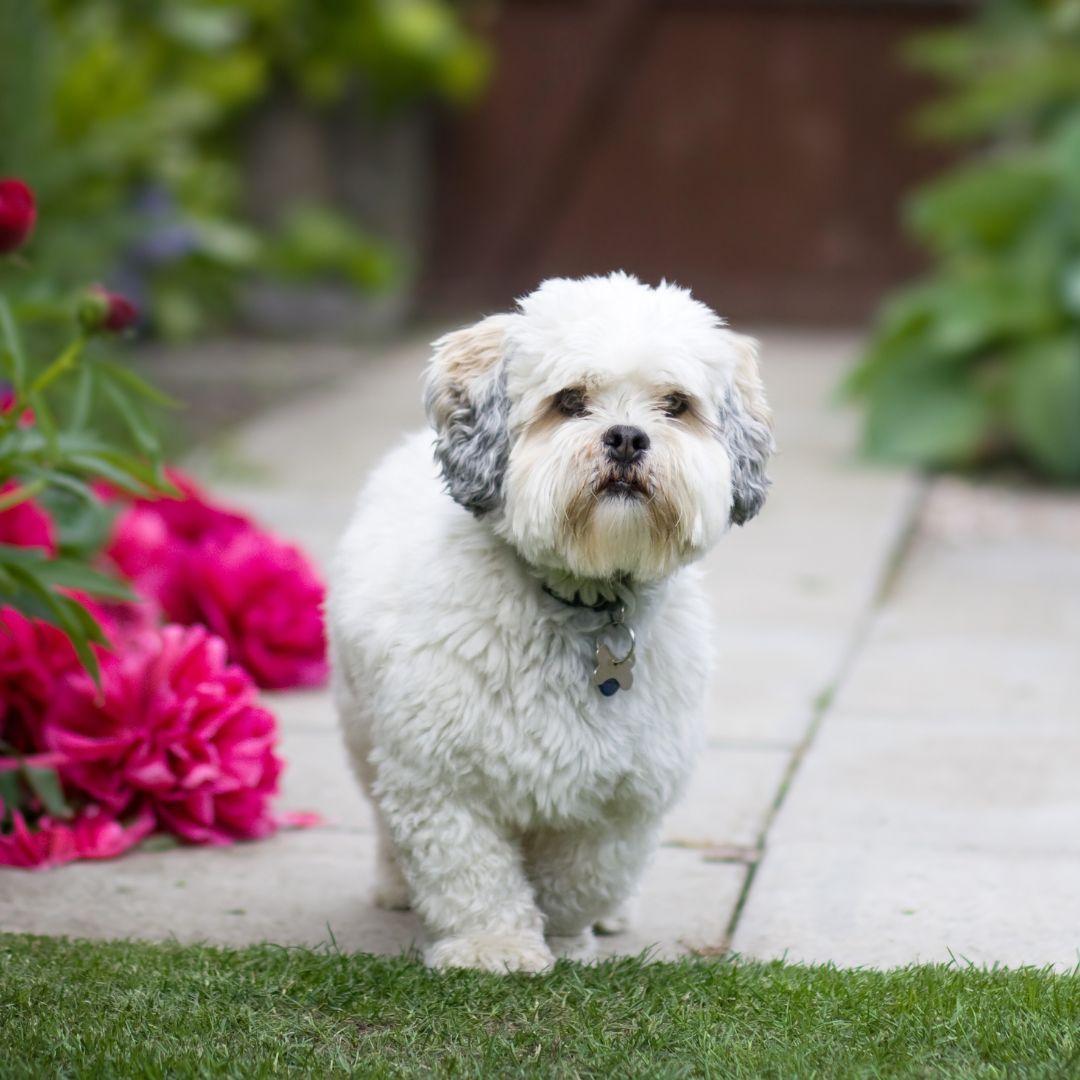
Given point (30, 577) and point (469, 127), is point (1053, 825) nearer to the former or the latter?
point (30, 577)

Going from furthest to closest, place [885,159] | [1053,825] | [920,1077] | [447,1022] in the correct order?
[885,159] < [1053,825] < [447,1022] < [920,1077]

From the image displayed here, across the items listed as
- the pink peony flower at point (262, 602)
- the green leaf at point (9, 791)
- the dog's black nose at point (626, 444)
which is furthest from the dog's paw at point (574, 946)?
the pink peony flower at point (262, 602)

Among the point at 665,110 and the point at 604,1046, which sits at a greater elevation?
the point at 665,110

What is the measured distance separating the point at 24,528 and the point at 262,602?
1020 millimetres

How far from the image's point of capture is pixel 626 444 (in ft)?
9.86

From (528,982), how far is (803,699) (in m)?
2.15

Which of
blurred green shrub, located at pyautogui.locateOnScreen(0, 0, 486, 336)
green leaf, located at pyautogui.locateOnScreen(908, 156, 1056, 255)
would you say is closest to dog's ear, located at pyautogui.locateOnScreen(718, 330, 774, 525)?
blurred green shrub, located at pyautogui.locateOnScreen(0, 0, 486, 336)

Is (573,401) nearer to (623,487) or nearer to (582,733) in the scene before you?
(623,487)

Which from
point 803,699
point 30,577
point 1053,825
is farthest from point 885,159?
point 30,577

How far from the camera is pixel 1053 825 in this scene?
4.13m

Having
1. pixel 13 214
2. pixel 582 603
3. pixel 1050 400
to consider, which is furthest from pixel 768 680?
pixel 1050 400

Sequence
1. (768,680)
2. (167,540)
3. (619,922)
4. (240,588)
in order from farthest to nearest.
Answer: (768,680) < (167,540) < (240,588) < (619,922)

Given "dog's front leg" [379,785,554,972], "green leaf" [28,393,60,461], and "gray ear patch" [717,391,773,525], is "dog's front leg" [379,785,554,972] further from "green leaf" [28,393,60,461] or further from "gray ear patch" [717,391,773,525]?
"green leaf" [28,393,60,461]

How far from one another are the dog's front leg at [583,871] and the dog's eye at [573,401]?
76cm
